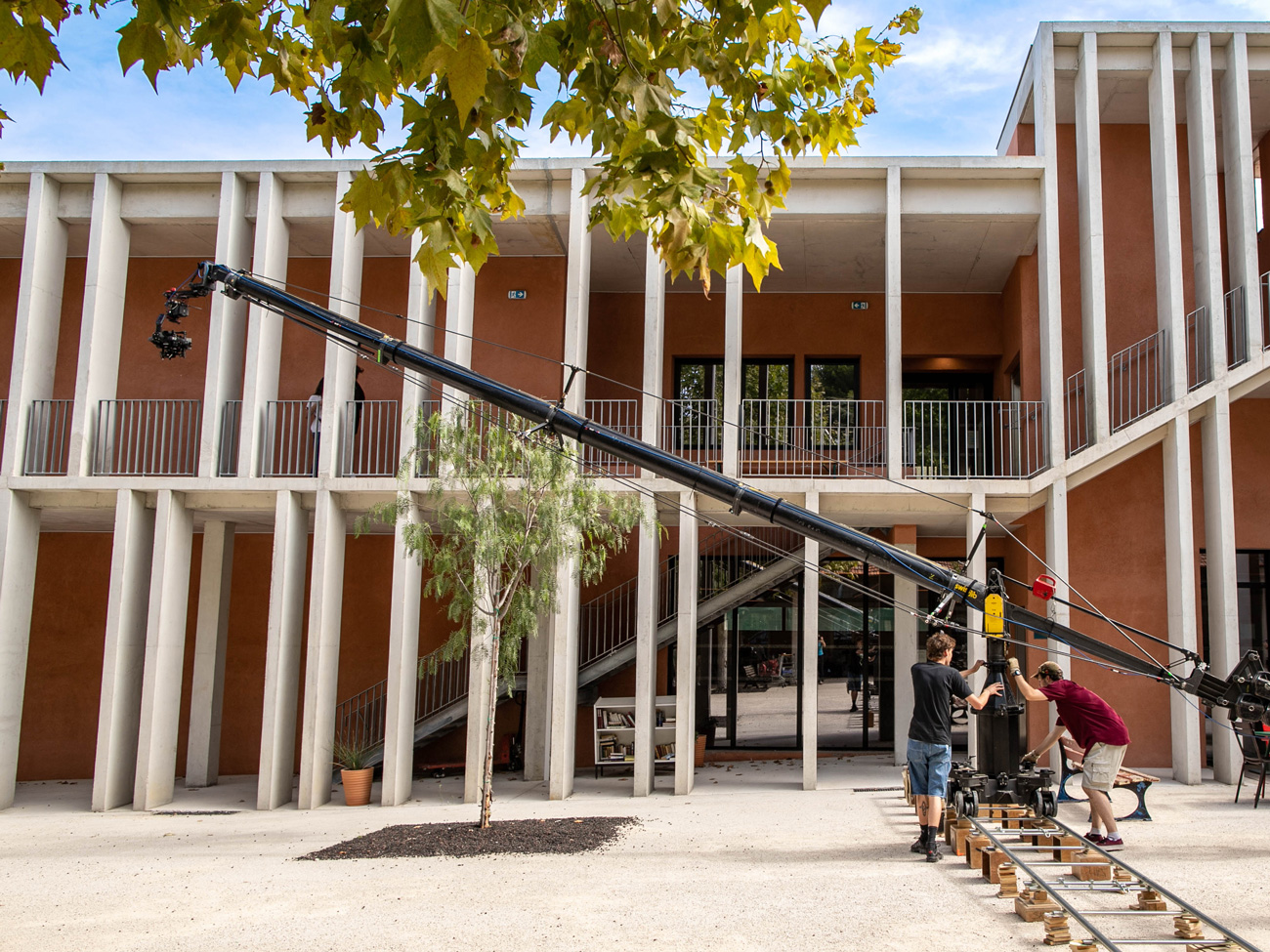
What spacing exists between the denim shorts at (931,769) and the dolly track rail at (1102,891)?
0.43m

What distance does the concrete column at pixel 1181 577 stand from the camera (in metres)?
12.3

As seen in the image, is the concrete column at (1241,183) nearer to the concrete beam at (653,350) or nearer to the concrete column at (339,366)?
the concrete beam at (653,350)

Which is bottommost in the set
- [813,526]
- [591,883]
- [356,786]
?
[356,786]

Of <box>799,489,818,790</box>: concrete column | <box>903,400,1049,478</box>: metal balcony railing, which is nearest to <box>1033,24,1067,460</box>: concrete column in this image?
<box>903,400,1049,478</box>: metal balcony railing

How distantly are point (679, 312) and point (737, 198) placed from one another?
12233mm

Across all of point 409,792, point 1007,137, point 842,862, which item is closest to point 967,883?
point 842,862

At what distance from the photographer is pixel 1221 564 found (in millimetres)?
12570

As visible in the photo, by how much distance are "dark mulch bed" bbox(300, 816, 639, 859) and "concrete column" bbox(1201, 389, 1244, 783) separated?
7366 mm

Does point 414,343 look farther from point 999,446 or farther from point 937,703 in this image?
point 937,703

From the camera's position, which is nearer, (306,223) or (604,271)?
(306,223)

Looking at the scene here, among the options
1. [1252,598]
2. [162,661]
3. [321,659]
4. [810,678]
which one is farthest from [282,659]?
[1252,598]

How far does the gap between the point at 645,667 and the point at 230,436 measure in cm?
635

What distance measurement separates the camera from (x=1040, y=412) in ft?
45.3

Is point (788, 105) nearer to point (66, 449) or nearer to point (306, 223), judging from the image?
point (306, 223)
